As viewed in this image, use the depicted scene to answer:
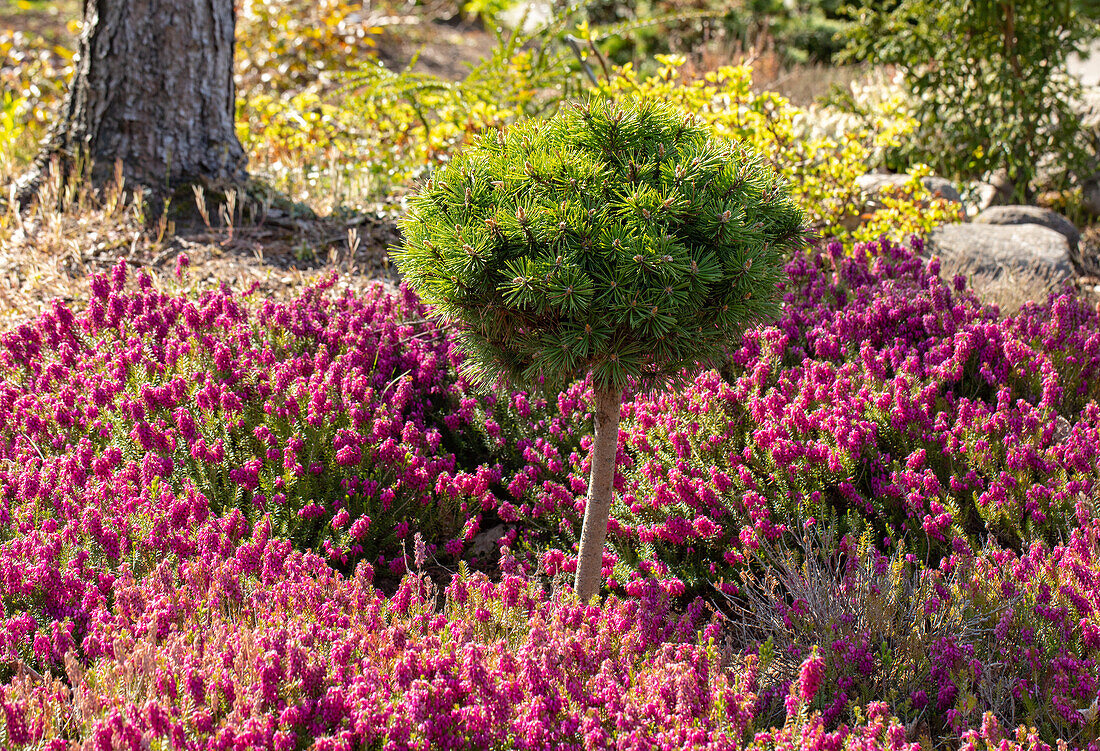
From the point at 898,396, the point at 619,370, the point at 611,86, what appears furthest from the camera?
the point at 611,86

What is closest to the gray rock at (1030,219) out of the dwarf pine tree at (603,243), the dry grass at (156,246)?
the dry grass at (156,246)

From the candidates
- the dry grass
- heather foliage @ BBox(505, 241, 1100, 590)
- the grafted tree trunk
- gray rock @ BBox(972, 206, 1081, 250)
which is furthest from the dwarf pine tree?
gray rock @ BBox(972, 206, 1081, 250)

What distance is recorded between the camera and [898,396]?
372 cm

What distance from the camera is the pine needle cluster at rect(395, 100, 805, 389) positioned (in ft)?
7.72

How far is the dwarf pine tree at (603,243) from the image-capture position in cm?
235

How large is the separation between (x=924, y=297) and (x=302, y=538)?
3.56m

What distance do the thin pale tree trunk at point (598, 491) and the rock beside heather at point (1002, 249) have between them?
4.09 meters

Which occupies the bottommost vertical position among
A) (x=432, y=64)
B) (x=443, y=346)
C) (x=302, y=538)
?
(x=302, y=538)

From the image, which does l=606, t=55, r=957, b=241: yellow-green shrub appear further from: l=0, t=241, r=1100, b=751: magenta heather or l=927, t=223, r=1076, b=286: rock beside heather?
l=0, t=241, r=1100, b=751: magenta heather

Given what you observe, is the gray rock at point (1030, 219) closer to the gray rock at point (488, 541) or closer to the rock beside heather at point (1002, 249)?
the rock beside heather at point (1002, 249)

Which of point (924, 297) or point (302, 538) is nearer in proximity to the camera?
point (302, 538)

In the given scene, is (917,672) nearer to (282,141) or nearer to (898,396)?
(898,396)

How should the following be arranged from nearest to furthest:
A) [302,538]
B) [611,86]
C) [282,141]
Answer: [302,538] → [611,86] → [282,141]

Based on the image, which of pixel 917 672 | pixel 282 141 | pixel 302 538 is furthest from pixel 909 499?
pixel 282 141
